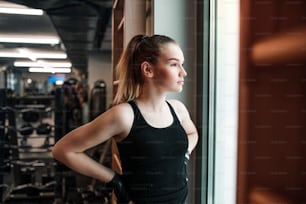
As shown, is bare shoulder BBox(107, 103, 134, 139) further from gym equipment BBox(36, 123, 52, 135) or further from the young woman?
gym equipment BBox(36, 123, 52, 135)

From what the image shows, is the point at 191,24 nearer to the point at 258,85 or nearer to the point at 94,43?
the point at 258,85

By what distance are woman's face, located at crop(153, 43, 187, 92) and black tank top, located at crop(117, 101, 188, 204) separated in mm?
69

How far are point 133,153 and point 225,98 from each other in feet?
1.05

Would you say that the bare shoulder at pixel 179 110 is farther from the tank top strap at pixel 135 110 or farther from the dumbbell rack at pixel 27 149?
the dumbbell rack at pixel 27 149

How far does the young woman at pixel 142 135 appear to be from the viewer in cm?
62

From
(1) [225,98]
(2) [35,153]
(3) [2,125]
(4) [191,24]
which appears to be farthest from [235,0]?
(2) [35,153]

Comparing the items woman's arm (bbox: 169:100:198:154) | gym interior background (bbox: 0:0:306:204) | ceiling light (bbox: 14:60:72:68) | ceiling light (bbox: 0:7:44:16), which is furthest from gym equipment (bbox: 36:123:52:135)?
woman's arm (bbox: 169:100:198:154)

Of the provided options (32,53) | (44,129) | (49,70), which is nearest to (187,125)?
(49,70)

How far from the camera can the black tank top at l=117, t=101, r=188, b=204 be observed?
62cm

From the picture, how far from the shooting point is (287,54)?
1.76ft

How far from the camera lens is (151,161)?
0.62 metres

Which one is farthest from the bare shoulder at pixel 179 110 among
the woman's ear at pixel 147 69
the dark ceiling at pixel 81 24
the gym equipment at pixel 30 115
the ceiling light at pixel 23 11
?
the gym equipment at pixel 30 115

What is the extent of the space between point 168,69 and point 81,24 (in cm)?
109

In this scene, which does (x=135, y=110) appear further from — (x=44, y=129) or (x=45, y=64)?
(x=44, y=129)
